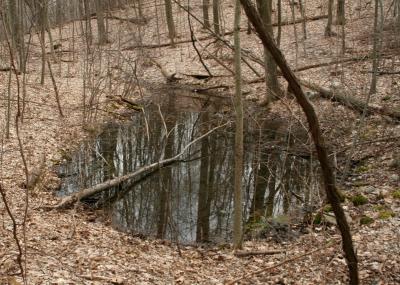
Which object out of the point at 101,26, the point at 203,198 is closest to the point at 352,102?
the point at 203,198

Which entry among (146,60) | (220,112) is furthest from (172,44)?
(220,112)

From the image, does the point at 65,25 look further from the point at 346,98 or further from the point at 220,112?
the point at 346,98

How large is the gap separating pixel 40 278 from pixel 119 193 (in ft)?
15.8

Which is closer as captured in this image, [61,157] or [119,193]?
[119,193]

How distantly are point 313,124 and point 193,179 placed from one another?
24.2ft

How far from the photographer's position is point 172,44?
998 inches

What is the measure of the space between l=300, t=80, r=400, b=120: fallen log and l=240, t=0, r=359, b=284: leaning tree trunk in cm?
773

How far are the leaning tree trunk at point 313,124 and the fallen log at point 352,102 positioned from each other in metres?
7.73

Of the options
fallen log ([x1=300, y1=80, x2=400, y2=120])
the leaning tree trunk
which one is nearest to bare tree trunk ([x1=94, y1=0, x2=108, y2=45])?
fallen log ([x1=300, y1=80, x2=400, y2=120])

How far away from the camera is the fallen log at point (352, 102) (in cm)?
1155

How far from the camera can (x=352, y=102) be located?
1288 cm

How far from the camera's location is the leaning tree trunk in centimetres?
277

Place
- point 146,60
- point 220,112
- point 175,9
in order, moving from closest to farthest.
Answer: point 220,112 < point 146,60 < point 175,9

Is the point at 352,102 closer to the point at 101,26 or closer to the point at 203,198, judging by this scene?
the point at 203,198
